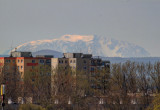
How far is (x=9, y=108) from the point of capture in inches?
3684

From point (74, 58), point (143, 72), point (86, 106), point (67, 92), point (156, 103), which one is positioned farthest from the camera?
point (74, 58)

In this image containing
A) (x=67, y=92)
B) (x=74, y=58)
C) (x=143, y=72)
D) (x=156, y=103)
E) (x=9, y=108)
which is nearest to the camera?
(x=156, y=103)

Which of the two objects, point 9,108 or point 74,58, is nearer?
point 9,108

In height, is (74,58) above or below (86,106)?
above

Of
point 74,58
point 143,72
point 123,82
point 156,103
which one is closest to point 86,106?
point 123,82

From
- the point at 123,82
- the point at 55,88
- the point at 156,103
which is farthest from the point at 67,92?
the point at 156,103

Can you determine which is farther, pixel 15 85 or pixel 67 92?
pixel 15 85

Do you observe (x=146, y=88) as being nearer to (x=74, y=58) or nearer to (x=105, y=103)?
(x=105, y=103)

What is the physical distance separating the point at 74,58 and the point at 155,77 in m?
46.7

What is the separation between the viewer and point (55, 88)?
115812mm

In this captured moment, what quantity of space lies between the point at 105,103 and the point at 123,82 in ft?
32.4

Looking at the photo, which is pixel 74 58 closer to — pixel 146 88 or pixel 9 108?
pixel 146 88

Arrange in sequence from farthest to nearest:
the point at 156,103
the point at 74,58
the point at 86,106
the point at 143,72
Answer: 1. the point at 74,58
2. the point at 143,72
3. the point at 86,106
4. the point at 156,103

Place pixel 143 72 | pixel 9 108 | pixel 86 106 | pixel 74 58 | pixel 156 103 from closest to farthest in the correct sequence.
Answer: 1. pixel 156 103
2. pixel 9 108
3. pixel 86 106
4. pixel 143 72
5. pixel 74 58
